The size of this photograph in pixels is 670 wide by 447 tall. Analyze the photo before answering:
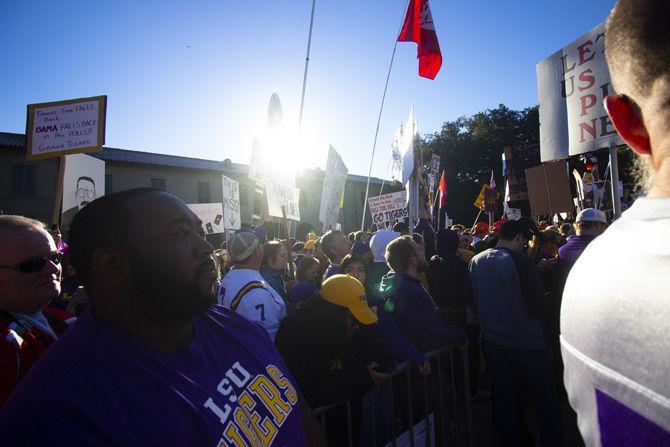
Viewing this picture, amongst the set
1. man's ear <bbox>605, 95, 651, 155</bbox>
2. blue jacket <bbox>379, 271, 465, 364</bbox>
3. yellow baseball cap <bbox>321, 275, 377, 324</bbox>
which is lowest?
blue jacket <bbox>379, 271, 465, 364</bbox>

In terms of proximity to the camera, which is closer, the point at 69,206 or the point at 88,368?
the point at 88,368

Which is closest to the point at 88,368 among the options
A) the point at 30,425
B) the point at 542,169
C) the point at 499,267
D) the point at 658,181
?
the point at 30,425

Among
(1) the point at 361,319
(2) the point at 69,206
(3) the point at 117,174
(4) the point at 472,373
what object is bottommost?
(4) the point at 472,373

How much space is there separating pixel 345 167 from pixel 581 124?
14.3ft

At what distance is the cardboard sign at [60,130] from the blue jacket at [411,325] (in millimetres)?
3971

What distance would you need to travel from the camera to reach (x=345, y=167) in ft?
24.4

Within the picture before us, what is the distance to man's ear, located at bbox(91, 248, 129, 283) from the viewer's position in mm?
1272

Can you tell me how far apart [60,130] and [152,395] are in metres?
5.03

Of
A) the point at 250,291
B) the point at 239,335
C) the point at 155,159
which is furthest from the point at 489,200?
the point at 155,159

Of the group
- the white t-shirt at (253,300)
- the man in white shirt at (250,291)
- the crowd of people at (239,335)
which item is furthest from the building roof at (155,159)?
the crowd of people at (239,335)

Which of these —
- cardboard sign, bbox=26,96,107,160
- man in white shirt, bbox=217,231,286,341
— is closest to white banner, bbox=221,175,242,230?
cardboard sign, bbox=26,96,107,160

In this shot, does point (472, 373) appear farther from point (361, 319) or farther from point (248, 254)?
point (248, 254)

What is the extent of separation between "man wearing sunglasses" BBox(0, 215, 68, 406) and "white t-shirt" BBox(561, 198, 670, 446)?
5.62 feet

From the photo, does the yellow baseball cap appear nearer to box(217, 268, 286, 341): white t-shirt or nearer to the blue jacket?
the blue jacket
